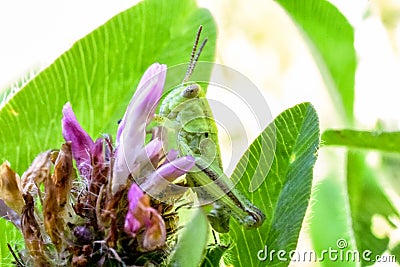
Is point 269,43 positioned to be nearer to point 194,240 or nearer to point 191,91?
point 191,91

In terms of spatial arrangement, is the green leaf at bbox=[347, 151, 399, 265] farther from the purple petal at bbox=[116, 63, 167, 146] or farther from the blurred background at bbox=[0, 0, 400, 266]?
the purple petal at bbox=[116, 63, 167, 146]

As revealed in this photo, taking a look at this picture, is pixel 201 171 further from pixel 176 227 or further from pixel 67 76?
pixel 67 76

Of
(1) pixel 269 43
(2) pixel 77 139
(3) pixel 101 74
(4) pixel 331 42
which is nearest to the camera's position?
(2) pixel 77 139

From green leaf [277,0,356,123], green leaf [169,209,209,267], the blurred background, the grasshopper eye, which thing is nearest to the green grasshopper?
the grasshopper eye

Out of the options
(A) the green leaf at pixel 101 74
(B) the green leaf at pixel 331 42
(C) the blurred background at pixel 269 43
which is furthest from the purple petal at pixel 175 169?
(C) the blurred background at pixel 269 43

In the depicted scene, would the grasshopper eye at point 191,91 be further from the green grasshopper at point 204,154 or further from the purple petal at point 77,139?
the purple petal at point 77,139

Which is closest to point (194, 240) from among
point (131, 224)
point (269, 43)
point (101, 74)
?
point (131, 224)
